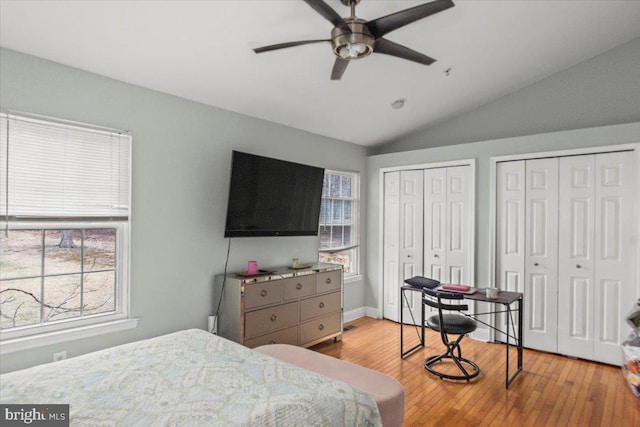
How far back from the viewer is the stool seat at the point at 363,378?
1.89 meters

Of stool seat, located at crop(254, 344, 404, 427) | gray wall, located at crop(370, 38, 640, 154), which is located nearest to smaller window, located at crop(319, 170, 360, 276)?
gray wall, located at crop(370, 38, 640, 154)

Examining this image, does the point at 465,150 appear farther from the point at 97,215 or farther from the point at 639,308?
the point at 97,215

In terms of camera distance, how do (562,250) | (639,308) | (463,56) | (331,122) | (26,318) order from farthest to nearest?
(331,122), (562,250), (463,56), (639,308), (26,318)

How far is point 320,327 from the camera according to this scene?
3908mm

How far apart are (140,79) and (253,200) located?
135 cm

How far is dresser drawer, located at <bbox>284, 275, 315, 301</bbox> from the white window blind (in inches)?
62.5

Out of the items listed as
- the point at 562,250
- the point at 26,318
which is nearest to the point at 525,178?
the point at 562,250

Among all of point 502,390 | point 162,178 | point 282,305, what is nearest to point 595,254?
point 502,390

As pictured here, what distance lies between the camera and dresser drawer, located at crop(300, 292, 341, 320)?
3.75 metres

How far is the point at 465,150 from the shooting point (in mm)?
4355

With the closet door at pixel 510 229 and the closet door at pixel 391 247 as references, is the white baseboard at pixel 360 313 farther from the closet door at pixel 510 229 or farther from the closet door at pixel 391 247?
the closet door at pixel 510 229

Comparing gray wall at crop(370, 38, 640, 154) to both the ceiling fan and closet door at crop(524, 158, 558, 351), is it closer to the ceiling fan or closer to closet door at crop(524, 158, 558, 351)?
closet door at crop(524, 158, 558, 351)

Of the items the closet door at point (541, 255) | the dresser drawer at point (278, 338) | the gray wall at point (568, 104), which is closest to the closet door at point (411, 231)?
the gray wall at point (568, 104)

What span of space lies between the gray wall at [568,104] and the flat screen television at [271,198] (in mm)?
2186
